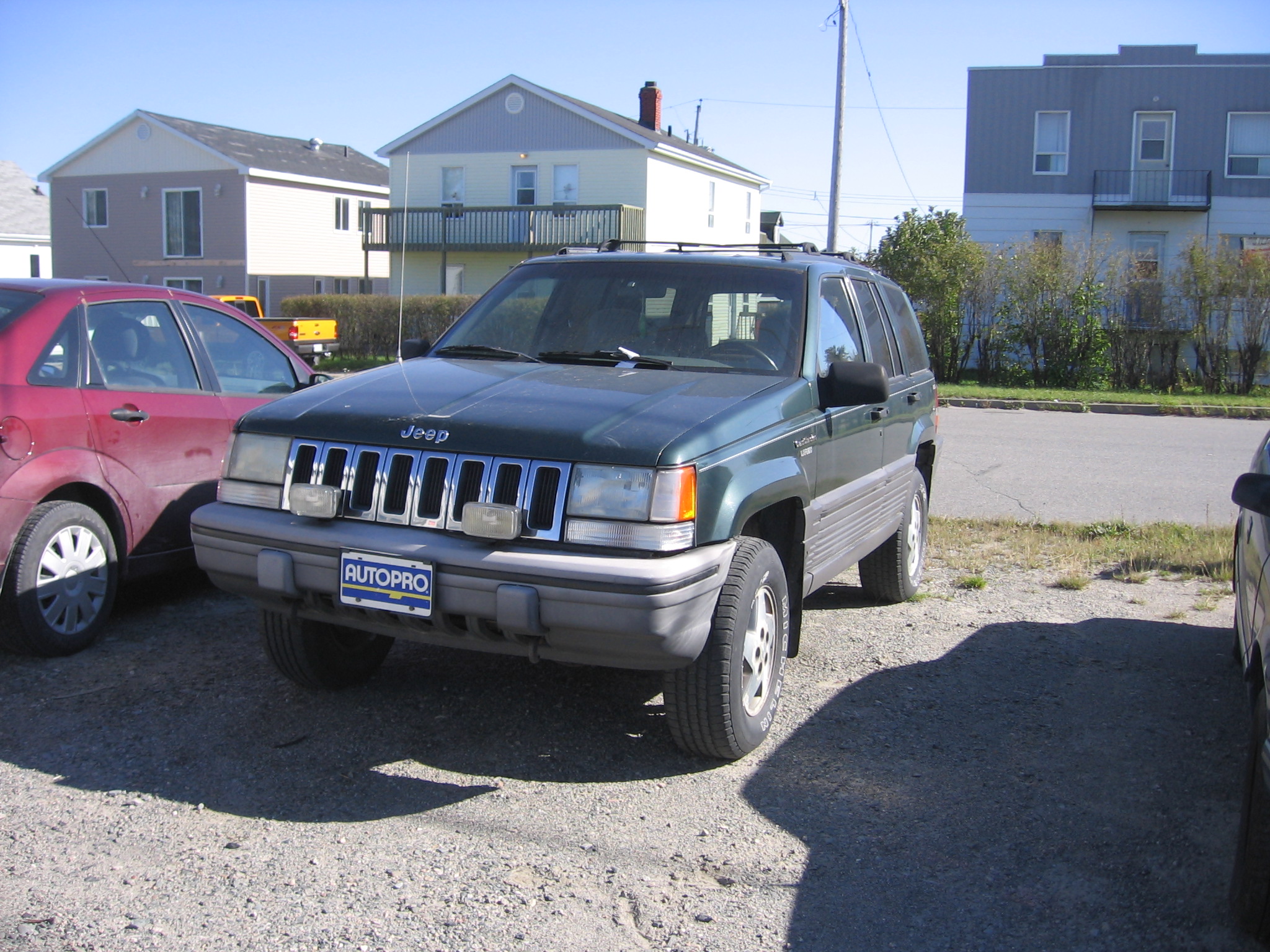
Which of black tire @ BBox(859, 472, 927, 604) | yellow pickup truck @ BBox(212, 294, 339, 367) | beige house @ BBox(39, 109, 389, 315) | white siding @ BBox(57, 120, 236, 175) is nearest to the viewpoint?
→ black tire @ BBox(859, 472, 927, 604)

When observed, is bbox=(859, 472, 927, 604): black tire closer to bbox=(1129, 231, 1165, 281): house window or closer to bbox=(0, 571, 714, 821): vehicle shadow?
bbox=(0, 571, 714, 821): vehicle shadow

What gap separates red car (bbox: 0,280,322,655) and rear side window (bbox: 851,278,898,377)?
3.30 metres

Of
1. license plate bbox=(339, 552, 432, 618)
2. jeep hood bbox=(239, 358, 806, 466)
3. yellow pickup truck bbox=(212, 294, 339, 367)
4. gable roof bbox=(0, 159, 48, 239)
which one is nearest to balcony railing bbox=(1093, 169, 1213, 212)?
yellow pickup truck bbox=(212, 294, 339, 367)

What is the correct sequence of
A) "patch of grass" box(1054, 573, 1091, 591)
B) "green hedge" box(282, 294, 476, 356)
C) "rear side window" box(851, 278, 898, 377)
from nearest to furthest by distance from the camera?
"rear side window" box(851, 278, 898, 377)
"patch of grass" box(1054, 573, 1091, 591)
"green hedge" box(282, 294, 476, 356)

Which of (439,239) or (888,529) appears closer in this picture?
(888,529)

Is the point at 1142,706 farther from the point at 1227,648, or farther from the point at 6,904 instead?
the point at 6,904

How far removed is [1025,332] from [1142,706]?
1995 centimetres

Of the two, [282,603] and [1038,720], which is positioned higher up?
[282,603]

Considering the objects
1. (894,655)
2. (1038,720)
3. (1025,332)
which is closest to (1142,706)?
(1038,720)

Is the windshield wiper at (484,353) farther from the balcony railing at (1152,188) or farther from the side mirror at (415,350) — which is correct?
the balcony railing at (1152,188)

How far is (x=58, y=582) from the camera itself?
5152 millimetres

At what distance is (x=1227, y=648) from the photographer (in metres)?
5.93

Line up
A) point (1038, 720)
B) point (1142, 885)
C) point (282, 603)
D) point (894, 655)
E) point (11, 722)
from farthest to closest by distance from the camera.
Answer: point (894, 655)
point (1038, 720)
point (11, 722)
point (282, 603)
point (1142, 885)

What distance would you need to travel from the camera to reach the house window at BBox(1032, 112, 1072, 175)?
31.0 m
